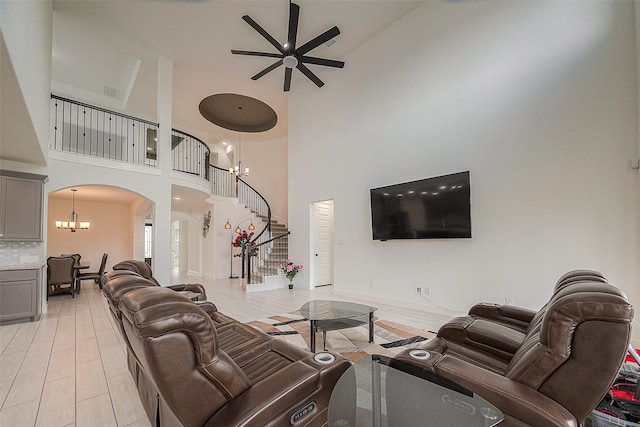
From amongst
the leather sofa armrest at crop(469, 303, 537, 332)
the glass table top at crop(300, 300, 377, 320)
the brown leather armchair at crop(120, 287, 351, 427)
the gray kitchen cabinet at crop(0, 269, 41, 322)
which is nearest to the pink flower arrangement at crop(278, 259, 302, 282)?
the glass table top at crop(300, 300, 377, 320)

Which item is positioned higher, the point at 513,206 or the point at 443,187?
the point at 443,187

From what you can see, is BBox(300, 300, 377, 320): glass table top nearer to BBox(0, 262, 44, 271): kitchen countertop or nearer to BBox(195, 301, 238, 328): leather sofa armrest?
BBox(195, 301, 238, 328): leather sofa armrest

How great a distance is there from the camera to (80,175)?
210 inches

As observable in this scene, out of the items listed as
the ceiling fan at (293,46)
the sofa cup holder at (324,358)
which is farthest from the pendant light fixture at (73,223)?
the sofa cup holder at (324,358)

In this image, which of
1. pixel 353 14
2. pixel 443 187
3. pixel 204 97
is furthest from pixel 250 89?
pixel 443 187

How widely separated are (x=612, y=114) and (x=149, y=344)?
4957 mm

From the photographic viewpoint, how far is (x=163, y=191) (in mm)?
6285

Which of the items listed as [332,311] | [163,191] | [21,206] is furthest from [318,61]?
[21,206]

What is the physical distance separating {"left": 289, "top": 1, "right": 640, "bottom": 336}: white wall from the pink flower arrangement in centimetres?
130

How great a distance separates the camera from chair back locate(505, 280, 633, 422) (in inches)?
42.3

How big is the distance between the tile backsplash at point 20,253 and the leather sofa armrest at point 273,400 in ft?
19.4

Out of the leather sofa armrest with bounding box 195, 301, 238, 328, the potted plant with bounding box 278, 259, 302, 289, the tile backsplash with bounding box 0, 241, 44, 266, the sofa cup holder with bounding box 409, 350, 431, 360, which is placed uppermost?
the tile backsplash with bounding box 0, 241, 44, 266

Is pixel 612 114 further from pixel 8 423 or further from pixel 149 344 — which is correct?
pixel 8 423

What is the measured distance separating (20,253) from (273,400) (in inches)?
243
